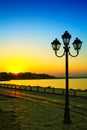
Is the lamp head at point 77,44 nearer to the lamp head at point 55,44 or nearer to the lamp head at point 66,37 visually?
the lamp head at point 66,37

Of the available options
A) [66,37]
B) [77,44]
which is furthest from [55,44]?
[77,44]

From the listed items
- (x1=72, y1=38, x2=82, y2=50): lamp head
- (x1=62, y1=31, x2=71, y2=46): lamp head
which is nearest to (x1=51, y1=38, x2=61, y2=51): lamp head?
(x1=62, y1=31, x2=71, y2=46): lamp head

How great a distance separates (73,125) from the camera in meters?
15.8

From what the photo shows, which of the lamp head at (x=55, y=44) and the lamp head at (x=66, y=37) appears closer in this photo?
the lamp head at (x=66, y=37)

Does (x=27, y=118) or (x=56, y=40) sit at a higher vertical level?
(x=56, y=40)

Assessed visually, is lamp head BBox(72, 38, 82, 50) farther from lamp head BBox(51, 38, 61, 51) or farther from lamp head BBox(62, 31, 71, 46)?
lamp head BBox(51, 38, 61, 51)

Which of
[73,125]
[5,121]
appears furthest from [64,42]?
[5,121]

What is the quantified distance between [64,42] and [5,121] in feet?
19.6

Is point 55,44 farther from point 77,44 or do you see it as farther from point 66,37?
point 77,44

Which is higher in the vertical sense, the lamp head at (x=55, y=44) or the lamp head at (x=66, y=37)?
the lamp head at (x=66, y=37)

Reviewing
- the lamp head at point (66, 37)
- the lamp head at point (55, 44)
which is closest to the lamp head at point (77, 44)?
the lamp head at point (66, 37)

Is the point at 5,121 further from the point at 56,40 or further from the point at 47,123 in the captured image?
the point at 56,40

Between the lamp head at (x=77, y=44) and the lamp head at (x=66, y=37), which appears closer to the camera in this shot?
the lamp head at (x=66, y=37)

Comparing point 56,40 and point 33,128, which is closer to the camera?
point 33,128
